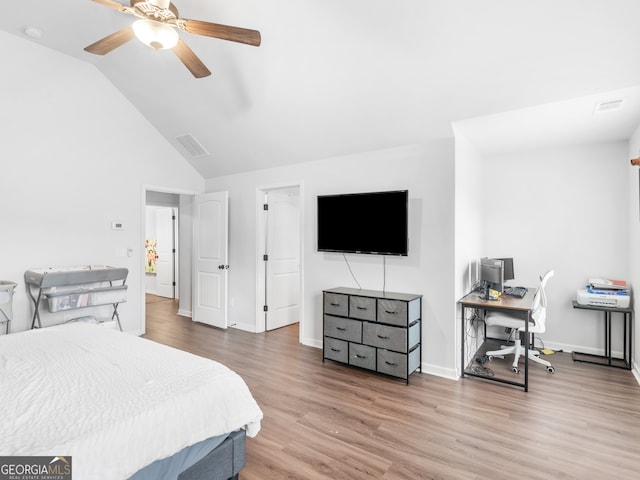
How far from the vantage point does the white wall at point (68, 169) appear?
3773 millimetres

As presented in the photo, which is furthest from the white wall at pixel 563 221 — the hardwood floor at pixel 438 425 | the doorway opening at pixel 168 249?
the doorway opening at pixel 168 249

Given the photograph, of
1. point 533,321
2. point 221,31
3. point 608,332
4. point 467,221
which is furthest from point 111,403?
point 608,332

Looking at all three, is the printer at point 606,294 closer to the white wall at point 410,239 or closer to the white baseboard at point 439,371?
the white wall at point 410,239

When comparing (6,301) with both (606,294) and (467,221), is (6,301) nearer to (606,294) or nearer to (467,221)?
(467,221)

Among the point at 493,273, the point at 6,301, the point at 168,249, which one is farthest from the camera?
the point at 168,249

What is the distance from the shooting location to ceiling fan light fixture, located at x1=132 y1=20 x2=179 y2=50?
2.30 m

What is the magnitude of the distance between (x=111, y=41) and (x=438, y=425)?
3728mm

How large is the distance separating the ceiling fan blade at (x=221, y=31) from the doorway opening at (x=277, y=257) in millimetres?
2529

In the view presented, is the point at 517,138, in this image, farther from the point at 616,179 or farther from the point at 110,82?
the point at 110,82

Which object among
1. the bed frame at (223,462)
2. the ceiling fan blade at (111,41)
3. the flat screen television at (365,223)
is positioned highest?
the ceiling fan blade at (111,41)

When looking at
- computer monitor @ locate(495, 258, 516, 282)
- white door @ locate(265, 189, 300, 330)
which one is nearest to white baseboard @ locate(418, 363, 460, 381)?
computer monitor @ locate(495, 258, 516, 282)

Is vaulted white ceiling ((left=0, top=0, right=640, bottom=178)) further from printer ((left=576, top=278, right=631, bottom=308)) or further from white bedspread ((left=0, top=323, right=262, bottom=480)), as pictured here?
white bedspread ((left=0, top=323, right=262, bottom=480))

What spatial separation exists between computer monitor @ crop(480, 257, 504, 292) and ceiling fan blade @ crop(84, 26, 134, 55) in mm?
3772

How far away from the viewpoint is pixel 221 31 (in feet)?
7.79
